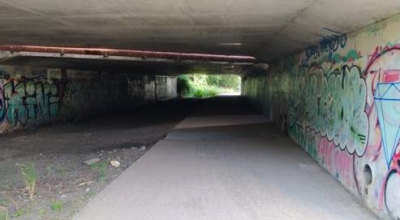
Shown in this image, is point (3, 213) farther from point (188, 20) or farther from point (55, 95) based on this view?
point (55, 95)

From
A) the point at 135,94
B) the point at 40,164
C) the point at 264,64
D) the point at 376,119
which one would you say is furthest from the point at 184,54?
the point at 135,94

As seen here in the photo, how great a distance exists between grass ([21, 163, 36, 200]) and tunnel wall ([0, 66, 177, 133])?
6.77 m

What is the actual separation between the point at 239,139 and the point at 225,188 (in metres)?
5.46

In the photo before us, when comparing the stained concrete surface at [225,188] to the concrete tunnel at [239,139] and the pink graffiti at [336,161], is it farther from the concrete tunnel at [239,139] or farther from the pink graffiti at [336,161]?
the pink graffiti at [336,161]

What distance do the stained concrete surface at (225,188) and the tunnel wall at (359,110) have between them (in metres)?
0.39

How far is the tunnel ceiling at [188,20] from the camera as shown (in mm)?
5773

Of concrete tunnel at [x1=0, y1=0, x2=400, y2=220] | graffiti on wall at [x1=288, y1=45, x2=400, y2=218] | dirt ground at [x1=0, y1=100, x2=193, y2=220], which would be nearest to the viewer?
graffiti on wall at [x1=288, y1=45, x2=400, y2=218]

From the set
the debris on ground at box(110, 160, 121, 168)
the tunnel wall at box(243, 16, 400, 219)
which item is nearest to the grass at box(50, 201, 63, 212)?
the debris on ground at box(110, 160, 121, 168)

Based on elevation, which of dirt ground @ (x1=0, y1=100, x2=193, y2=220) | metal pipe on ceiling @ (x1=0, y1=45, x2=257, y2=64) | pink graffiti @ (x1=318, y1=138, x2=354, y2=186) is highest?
metal pipe on ceiling @ (x1=0, y1=45, x2=257, y2=64)

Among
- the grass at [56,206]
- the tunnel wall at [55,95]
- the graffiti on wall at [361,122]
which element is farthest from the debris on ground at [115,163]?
the tunnel wall at [55,95]

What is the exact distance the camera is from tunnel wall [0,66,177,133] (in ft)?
49.8

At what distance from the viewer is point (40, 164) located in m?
9.27

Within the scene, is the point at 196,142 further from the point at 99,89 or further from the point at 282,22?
the point at 99,89

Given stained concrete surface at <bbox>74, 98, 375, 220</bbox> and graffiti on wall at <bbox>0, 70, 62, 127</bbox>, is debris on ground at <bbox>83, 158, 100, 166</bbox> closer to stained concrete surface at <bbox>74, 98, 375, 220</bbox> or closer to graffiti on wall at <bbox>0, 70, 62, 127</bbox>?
stained concrete surface at <bbox>74, 98, 375, 220</bbox>
